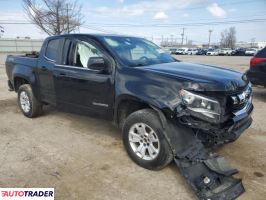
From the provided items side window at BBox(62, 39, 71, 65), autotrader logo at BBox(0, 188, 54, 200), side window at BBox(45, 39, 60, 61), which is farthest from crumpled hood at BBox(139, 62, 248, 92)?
side window at BBox(45, 39, 60, 61)

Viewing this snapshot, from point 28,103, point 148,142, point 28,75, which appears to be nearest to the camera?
point 148,142

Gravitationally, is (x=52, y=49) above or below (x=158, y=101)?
above

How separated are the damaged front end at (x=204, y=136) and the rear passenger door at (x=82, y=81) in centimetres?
125

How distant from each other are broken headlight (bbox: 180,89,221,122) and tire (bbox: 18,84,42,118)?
3840 mm

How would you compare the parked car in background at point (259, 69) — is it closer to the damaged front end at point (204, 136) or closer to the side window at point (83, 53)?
the damaged front end at point (204, 136)

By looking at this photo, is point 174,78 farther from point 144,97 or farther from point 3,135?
point 3,135

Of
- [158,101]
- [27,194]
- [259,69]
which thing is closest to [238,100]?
[158,101]

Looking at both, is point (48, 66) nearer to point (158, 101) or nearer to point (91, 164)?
point (91, 164)

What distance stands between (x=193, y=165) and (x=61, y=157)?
1992mm

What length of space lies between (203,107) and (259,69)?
5139 millimetres

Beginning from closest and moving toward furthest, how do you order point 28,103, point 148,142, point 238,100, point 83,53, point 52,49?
point 238,100, point 148,142, point 83,53, point 52,49, point 28,103

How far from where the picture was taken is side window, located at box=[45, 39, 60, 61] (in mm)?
5523

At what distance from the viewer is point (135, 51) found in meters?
4.88

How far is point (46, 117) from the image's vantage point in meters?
6.53
